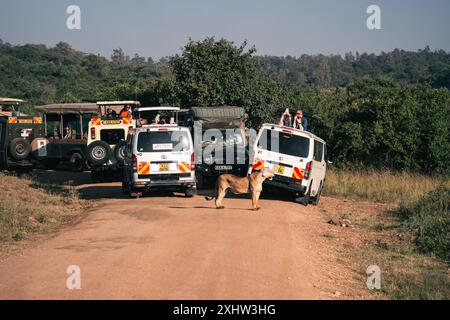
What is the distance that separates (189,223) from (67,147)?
46.2 ft

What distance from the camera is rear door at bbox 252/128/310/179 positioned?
56.3 ft

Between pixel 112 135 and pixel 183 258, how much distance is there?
545 inches

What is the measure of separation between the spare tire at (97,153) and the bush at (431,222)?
375 inches

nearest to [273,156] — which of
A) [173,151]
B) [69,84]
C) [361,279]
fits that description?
[173,151]

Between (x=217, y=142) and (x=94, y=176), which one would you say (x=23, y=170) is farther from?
(x=217, y=142)

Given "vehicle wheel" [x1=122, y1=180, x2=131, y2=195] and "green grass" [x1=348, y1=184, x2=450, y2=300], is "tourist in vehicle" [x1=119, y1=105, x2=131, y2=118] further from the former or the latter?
"green grass" [x1=348, y1=184, x2=450, y2=300]

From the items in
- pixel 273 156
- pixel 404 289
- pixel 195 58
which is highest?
pixel 195 58

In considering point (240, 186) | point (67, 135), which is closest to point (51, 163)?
point (67, 135)

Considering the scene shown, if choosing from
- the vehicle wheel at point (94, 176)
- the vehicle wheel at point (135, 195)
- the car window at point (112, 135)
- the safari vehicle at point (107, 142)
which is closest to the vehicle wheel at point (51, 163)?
the safari vehicle at point (107, 142)

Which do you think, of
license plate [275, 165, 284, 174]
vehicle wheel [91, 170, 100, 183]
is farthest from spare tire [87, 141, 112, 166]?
license plate [275, 165, 284, 174]

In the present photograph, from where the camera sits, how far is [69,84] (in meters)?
70.7

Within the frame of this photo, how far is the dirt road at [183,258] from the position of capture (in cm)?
837

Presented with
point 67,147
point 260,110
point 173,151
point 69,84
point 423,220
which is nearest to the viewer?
point 423,220
